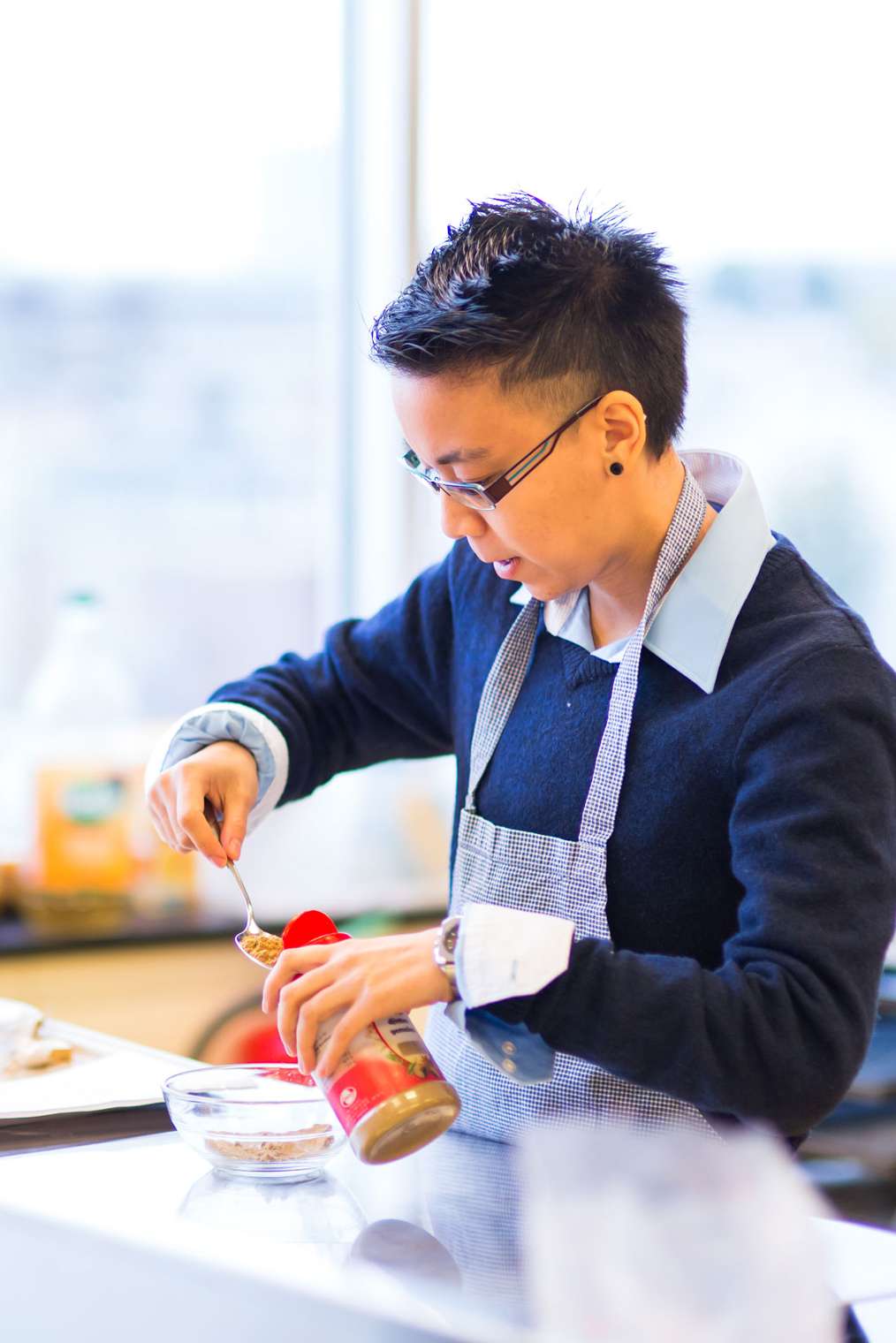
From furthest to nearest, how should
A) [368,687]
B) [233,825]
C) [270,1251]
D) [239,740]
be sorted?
[368,687], [239,740], [233,825], [270,1251]

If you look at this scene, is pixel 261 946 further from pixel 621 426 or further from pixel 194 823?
pixel 621 426

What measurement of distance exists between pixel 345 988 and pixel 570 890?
33 centimetres

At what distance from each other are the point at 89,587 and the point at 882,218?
4.85ft

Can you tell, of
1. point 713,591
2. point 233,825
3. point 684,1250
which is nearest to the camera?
point 684,1250

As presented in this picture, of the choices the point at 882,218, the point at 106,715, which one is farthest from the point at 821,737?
the point at 882,218

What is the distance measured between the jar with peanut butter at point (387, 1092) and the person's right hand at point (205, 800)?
1.18ft

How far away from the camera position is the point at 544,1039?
0.95 metres

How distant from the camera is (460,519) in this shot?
3.87 ft

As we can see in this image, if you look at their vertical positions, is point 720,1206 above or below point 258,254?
below

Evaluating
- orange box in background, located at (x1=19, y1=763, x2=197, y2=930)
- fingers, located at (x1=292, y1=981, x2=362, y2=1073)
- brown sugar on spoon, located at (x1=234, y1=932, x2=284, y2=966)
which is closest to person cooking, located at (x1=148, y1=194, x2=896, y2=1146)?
fingers, located at (x1=292, y1=981, x2=362, y2=1073)

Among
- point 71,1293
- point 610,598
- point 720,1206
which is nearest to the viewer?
point 720,1206

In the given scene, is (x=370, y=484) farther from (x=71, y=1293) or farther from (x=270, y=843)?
(x=71, y=1293)

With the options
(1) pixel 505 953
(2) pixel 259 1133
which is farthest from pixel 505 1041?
(2) pixel 259 1133

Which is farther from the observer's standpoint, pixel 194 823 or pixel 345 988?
pixel 194 823
